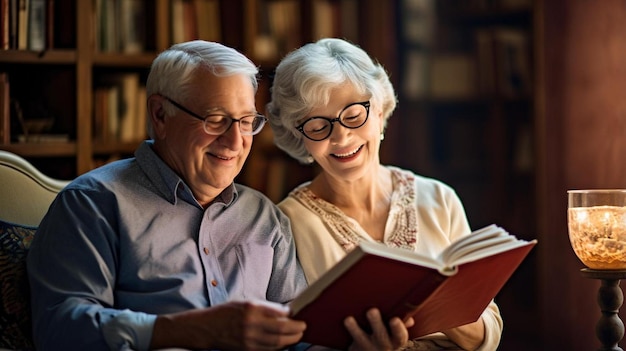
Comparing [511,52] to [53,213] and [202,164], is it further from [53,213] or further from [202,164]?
[53,213]

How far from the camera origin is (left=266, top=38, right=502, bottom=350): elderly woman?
6.95ft

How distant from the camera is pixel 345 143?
212cm

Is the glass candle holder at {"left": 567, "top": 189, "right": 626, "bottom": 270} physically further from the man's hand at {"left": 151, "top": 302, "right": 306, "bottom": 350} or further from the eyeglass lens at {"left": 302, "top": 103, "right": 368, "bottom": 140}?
the man's hand at {"left": 151, "top": 302, "right": 306, "bottom": 350}

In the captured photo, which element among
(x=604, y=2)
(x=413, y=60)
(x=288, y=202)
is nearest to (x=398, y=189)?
(x=288, y=202)

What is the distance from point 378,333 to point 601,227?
66 centimetres

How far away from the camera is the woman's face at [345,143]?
2125 millimetres

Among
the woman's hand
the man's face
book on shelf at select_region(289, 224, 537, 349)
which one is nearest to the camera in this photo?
book on shelf at select_region(289, 224, 537, 349)

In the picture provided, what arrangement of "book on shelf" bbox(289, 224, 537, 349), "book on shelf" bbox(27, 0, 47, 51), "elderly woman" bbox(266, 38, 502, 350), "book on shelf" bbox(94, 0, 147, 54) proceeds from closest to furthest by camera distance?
"book on shelf" bbox(289, 224, 537, 349)
"elderly woman" bbox(266, 38, 502, 350)
"book on shelf" bbox(27, 0, 47, 51)
"book on shelf" bbox(94, 0, 147, 54)

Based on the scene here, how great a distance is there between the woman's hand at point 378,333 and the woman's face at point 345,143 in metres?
0.58

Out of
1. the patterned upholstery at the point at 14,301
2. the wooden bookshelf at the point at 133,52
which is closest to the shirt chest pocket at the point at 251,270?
the patterned upholstery at the point at 14,301

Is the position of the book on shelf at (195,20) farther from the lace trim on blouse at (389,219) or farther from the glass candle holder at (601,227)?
the glass candle holder at (601,227)

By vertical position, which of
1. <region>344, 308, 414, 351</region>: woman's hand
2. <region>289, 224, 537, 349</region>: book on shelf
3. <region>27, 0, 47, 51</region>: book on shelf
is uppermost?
<region>27, 0, 47, 51</region>: book on shelf

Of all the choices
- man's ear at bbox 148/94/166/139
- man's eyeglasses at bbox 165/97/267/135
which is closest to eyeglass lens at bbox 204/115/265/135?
man's eyeglasses at bbox 165/97/267/135

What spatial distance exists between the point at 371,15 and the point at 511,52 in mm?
664
